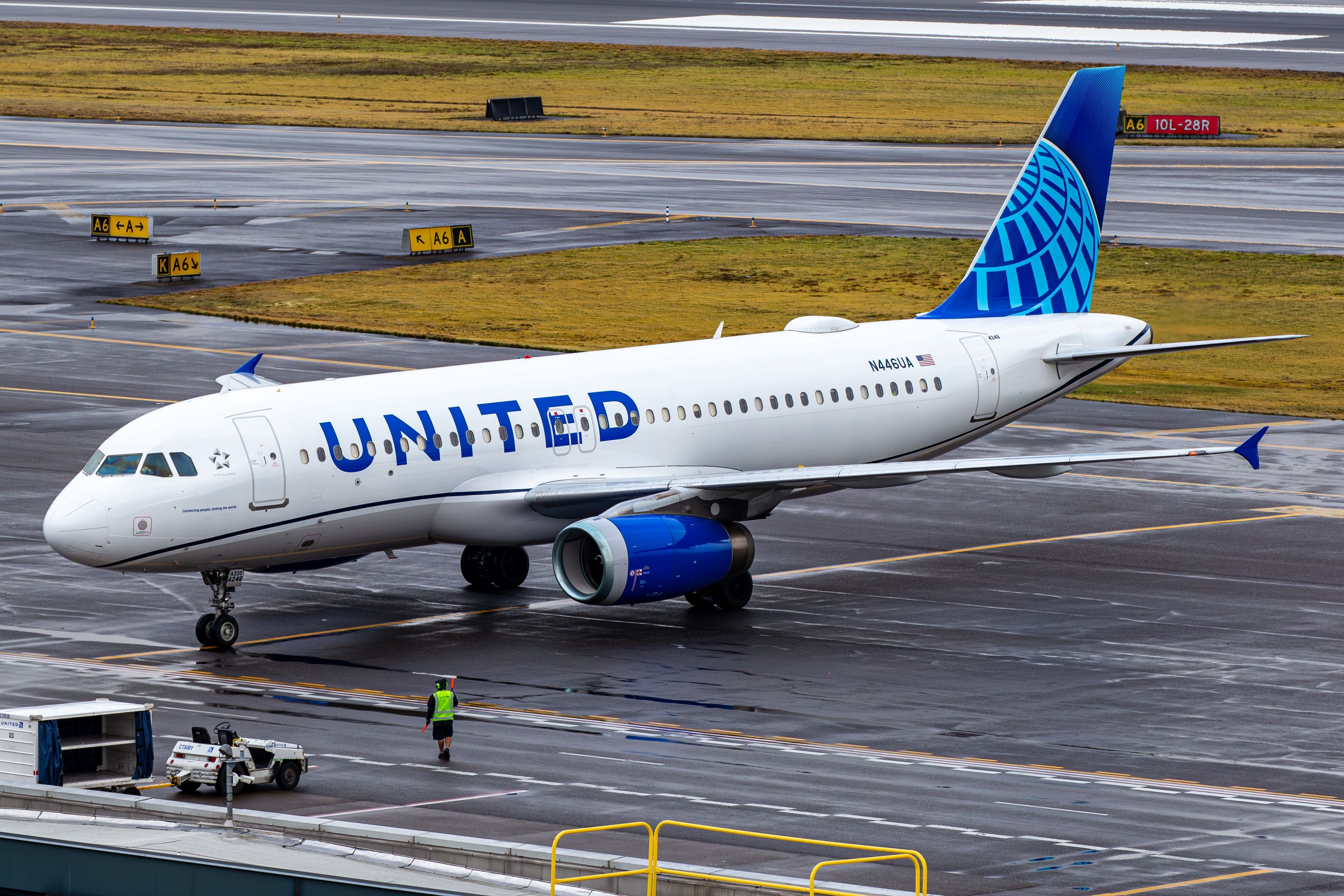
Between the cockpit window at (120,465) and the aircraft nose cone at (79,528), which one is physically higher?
the cockpit window at (120,465)

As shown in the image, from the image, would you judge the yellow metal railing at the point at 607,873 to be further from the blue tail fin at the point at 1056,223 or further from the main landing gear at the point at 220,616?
the blue tail fin at the point at 1056,223

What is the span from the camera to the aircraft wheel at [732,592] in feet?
151

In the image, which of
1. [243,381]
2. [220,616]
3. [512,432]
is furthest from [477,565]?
[220,616]

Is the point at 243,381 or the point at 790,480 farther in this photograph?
the point at 243,381

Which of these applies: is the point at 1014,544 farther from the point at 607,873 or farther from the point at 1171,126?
the point at 1171,126

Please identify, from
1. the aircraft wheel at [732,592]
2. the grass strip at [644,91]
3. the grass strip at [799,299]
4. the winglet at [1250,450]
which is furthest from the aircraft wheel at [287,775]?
the grass strip at [644,91]

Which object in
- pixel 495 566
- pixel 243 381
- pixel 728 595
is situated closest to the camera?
pixel 728 595

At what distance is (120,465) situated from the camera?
41.5 meters

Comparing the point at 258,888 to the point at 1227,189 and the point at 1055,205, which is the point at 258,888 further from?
the point at 1227,189

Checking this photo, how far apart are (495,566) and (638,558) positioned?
640 cm

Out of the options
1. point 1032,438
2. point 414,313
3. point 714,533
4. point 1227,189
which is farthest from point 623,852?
point 1227,189

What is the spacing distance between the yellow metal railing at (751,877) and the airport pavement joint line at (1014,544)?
20.0 meters

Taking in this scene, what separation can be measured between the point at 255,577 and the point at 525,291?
41620 mm

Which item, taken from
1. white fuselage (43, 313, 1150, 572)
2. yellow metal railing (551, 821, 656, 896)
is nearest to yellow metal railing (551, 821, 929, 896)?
yellow metal railing (551, 821, 656, 896)
